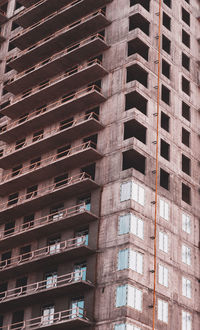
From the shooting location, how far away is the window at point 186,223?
5229 cm

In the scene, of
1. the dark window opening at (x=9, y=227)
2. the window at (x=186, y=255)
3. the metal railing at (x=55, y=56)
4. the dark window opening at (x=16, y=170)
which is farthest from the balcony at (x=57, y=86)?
the window at (x=186, y=255)

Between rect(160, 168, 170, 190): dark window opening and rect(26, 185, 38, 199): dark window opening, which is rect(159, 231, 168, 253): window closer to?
rect(160, 168, 170, 190): dark window opening

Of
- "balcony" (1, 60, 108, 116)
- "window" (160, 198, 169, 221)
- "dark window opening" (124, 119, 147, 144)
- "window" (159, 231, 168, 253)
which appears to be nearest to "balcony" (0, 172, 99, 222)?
"dark window opening" (124, 119, 147, 144)

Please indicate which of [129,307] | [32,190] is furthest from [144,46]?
[129,307]

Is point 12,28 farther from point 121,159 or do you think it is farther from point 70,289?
point 70,289

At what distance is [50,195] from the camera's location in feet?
170

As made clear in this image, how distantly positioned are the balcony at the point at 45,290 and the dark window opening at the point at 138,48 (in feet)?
71.4

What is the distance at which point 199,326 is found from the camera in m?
49.7

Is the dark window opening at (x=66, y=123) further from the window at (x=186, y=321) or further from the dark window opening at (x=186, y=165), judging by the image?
the window at (x=186, y=321)

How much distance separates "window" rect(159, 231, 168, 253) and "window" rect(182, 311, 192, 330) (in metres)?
5.26

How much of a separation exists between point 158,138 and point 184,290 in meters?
13.1

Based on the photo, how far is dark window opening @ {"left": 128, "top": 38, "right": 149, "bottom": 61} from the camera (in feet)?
183

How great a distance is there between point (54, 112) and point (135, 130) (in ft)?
27.4

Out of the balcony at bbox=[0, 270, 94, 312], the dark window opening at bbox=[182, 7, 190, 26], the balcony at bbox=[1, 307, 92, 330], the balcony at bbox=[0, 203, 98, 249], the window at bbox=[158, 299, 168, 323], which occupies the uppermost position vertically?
the dark window opening at bbox=[182, 7, 190, 26]
